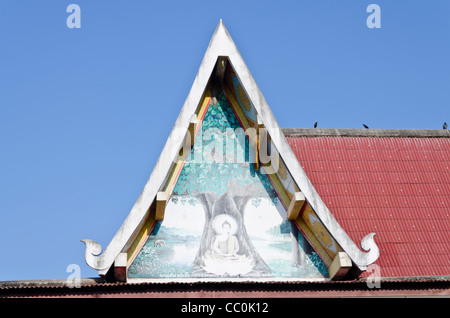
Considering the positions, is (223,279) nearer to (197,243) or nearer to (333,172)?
(197,243)

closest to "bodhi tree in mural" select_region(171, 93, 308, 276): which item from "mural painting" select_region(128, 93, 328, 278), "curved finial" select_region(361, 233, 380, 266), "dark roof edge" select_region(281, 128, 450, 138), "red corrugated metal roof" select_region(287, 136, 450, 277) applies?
"mural painting" select_region(128, 93, 328, 278)

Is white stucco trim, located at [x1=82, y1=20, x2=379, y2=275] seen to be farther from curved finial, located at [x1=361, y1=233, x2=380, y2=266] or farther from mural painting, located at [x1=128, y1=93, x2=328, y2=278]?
mural painting, located at [x1=128, y1=93, x2=328, y2=278]

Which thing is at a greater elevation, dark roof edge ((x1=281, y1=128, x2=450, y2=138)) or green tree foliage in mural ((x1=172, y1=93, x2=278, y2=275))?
dark roof edge ((x1=281, y1=128, x2=450, y2=138))

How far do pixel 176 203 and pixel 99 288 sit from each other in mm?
1993

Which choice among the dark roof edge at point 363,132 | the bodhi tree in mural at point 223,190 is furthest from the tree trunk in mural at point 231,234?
the dark roof edge at point 363,132

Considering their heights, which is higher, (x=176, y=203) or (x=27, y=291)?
(x=176, y=203)

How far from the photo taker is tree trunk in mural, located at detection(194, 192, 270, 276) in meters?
11.4

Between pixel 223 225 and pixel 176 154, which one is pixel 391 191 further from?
pixel 176 154

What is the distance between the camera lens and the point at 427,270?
11.9m

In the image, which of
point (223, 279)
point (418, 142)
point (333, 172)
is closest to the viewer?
point (223, 279)

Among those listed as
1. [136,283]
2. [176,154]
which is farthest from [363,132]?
[136,283]
